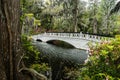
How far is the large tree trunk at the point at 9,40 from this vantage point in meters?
3.99

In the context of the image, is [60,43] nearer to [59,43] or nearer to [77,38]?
[59,43]

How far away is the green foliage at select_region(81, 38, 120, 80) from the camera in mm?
4816

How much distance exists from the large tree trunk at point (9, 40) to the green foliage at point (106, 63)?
175 centimetres

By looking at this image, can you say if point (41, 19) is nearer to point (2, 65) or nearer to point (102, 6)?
point (102, 6)

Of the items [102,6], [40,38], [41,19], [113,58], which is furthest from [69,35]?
[113,58]

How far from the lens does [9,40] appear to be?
160 inches

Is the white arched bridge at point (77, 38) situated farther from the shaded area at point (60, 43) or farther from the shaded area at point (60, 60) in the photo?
the shaded area at point (60, 60)

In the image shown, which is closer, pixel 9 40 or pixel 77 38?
pixel 9 40

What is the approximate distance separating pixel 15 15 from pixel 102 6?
3407 cm

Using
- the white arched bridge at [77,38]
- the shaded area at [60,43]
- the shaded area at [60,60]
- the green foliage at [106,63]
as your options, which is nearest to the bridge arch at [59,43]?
the shaded area at [60,43]

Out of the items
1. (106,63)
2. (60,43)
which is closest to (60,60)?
(106,63)

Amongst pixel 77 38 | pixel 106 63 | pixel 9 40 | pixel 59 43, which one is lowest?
pixel 59 43

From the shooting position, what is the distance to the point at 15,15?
4.20 meters

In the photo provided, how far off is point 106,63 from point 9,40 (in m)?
2.27
